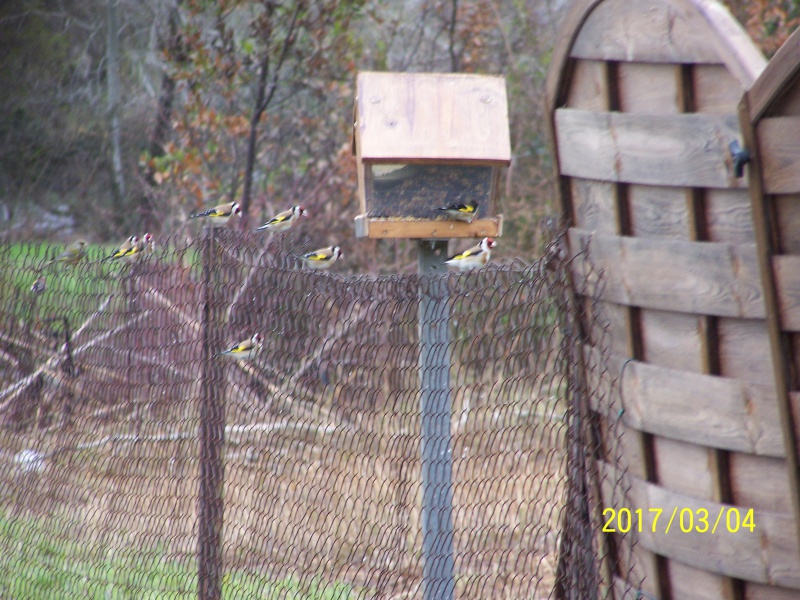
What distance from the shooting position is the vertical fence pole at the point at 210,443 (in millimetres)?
3496

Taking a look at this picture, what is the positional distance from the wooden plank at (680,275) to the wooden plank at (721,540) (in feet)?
1.48

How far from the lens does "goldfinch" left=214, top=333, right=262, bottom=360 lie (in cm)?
367

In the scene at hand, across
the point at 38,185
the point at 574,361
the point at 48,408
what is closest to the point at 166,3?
the point at 38,185

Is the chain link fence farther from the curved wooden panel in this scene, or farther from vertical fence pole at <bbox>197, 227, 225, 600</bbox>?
the curved wooden panel

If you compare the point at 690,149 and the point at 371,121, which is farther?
the point at 371,121

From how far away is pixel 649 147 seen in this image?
2.10 meters

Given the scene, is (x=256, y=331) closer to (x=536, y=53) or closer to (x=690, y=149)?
(x=690, y=149)

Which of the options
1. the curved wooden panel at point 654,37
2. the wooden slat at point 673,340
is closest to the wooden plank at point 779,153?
the curved wooden panel at point 654,37

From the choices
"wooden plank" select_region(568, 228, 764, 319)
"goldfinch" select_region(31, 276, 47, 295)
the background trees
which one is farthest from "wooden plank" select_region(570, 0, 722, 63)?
the background trees

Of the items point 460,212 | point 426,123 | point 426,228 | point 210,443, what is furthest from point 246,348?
point 426,123

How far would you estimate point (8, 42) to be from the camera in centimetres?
1336

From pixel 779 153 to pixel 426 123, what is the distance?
6.71ft

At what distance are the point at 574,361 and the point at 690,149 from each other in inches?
28.5

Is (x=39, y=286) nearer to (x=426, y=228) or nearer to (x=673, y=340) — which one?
(x=426, y=228)
